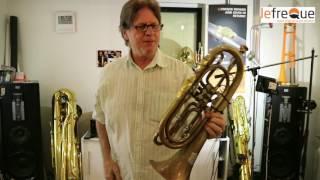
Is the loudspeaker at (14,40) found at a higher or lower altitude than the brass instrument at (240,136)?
higher

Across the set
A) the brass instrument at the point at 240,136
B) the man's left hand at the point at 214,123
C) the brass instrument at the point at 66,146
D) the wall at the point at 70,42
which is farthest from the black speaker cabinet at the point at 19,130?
the man's left hand at the point at 214,123

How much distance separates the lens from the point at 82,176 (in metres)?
2.54

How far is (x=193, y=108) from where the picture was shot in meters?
0.99

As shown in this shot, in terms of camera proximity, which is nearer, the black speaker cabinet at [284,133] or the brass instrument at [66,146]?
the brass instrument at [66,146]

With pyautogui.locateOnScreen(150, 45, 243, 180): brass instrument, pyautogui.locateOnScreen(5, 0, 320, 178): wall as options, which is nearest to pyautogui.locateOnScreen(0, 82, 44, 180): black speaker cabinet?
pyautogui.locateOnScreen(5, 0, 320, 178): wall

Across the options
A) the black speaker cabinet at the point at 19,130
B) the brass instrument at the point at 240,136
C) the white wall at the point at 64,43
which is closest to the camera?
the black speaker cabinet at the point at 19,130

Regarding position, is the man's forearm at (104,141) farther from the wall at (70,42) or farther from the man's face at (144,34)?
the wall at (70,42)

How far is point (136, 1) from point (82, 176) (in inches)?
75.2

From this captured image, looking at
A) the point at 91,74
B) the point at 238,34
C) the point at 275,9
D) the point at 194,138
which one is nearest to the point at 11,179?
the point at 91,74

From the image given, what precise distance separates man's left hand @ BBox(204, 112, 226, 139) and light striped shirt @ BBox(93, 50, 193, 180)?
185 mm

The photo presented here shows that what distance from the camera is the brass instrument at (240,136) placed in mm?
2576

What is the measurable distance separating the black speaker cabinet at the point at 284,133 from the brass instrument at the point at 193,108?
182cm

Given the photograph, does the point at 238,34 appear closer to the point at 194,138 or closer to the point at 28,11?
the point at 28,11

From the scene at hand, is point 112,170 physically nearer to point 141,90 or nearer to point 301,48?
point 141,90
